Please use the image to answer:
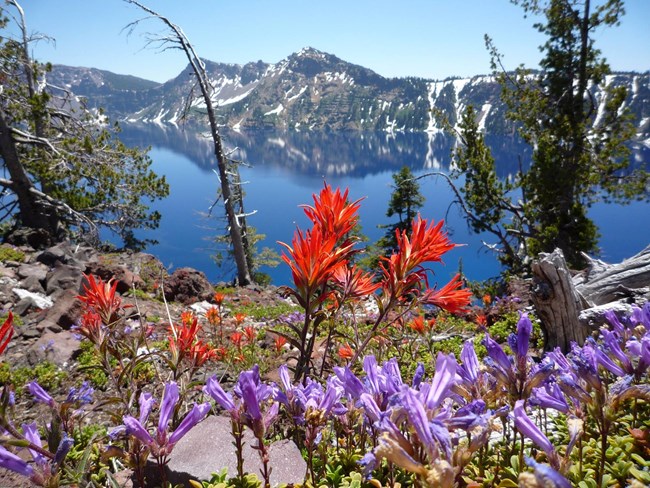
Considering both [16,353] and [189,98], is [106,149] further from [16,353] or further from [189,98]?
[16,353]

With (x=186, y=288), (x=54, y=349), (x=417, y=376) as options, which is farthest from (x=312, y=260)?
(x=186, y=288)

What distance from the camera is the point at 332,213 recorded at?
6.39 ft

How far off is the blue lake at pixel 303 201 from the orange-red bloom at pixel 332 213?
40.9 inches

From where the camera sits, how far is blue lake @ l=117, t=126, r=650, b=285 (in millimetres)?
60219

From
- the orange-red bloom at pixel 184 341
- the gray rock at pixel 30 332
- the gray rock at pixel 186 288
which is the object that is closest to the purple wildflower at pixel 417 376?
A: the orange-red bloom at pixel 184 341

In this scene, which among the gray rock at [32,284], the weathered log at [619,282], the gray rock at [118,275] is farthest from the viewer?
the gray rock at [118,275]

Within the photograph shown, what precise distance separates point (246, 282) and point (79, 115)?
347 inches

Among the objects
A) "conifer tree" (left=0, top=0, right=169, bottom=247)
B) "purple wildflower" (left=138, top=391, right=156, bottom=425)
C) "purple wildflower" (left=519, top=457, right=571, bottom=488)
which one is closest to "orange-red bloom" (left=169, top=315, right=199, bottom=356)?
"purple wildflower" (left=138, top=391, right=156, bottom=425)

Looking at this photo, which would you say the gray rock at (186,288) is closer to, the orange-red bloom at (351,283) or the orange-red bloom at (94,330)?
the orange-red bloom at (94,330)

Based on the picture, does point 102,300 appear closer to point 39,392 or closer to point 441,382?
point 39,392

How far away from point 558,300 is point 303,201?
9413 centimetres

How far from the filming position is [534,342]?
6012 mm

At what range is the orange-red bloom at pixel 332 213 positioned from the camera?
1.94 metres

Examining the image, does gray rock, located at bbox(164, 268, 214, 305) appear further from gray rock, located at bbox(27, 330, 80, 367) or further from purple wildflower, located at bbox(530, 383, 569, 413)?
purple wildflower, located at bbox(530, 383, 569, 413)
